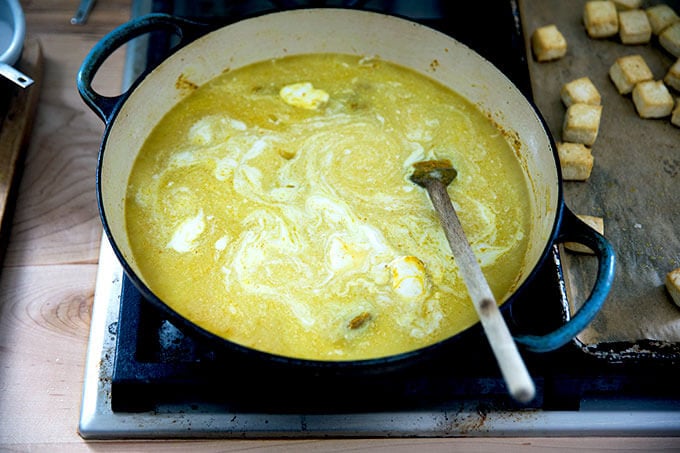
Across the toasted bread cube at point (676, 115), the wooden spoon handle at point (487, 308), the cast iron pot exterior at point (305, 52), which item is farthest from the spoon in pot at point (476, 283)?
the toasted bread cube at point (676, 115)

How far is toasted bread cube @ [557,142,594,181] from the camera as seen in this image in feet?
6.00

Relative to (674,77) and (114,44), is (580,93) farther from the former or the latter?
(114,44)

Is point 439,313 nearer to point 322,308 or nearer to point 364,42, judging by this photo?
point 322,308


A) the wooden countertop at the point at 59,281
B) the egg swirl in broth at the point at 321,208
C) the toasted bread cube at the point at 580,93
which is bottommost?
the wooden countertop at the point at 59,281

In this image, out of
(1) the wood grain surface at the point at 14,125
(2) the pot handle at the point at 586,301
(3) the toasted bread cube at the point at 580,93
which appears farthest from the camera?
(3) the toasted bread cube at the point at 580,93

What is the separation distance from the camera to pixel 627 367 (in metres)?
1.50

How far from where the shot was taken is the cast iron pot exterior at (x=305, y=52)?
1477 millimetres

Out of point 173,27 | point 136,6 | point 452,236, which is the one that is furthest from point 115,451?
point 136,6

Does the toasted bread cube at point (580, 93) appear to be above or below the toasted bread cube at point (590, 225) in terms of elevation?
above

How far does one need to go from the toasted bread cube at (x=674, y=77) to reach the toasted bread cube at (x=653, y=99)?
0.25 ft

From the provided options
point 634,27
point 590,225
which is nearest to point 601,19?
point 634,27

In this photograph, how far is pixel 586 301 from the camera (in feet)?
4.06

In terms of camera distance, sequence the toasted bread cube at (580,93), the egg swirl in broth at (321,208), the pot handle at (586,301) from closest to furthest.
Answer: the pot handle at (586,301)
the egg swirl in broth at (321,208)
the toasted bread cube at (580,93)

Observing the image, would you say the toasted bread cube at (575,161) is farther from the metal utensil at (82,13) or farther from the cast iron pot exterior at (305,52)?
the metal utensil at (82,13)
